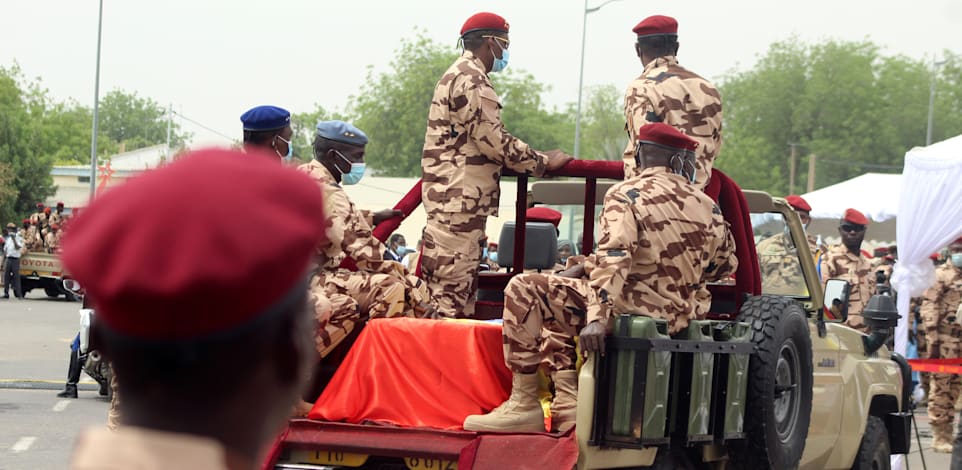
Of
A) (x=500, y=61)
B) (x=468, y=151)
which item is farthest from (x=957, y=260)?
(x=468, y=151)

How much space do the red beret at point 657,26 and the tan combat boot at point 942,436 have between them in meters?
7.21

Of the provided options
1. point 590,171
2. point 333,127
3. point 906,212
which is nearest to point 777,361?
point 590,171

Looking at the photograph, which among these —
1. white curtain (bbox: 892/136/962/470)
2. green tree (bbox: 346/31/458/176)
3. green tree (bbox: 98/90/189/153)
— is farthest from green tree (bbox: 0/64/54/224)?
green tree (bbox: 98/90/189/153)

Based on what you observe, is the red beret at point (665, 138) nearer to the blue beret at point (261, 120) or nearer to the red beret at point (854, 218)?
the blue beret at point (261, 120)

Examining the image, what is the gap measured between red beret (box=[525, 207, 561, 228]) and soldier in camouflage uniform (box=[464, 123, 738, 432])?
2.16 metres

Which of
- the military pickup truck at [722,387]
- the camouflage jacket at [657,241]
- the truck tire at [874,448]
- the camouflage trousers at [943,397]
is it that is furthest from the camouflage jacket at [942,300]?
the camouflage jacket at [657,241]

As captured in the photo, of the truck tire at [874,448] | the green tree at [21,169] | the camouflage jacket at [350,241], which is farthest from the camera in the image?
the green tree at [21,169]

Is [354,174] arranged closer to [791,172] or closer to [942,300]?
[942,300]

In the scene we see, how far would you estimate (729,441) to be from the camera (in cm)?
635

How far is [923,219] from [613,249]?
8.76m

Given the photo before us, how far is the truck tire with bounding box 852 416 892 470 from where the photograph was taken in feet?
27.2

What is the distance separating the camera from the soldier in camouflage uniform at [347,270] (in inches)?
252

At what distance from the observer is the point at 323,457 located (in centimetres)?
588

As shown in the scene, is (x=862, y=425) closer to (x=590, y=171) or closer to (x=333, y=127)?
(x=590, y=171)
